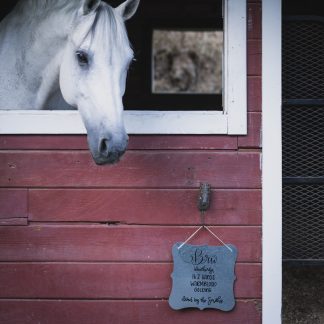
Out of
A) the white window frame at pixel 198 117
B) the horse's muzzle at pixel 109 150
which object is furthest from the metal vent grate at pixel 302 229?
the horse's muzzle at pixel 109 150

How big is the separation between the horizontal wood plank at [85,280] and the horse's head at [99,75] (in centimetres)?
62

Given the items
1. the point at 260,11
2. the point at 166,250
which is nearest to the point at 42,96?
the point at 166,250

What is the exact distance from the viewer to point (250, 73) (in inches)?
86.4

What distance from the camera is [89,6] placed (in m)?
1.92

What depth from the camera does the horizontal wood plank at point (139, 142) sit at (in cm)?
218

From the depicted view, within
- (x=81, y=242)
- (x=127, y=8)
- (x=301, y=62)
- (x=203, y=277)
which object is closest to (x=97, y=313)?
(x=81, y=242)

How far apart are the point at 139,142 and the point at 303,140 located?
76 cm

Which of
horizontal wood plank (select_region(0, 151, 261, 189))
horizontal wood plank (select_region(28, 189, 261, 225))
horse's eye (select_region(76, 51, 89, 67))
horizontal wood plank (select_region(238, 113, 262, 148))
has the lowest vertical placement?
horizontal wood plank (select_region(28, 189, 261, 225))

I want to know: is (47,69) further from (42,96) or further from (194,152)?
(194,152)

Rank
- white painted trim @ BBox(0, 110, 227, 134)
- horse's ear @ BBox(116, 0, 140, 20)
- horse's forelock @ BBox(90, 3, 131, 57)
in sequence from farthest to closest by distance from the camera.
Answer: white painted trim @ BBox(0, 110, 227, 134)
horse's ear @ BBox(116, 0, 140, 20)
horse's forelock @ BBox(90, 3, 131, 57)

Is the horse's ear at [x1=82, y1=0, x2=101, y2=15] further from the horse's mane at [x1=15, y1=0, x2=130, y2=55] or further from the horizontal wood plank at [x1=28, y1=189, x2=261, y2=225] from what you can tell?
the horizontal wood plank at [x1=28, y1=189, x2=261, y2=225]

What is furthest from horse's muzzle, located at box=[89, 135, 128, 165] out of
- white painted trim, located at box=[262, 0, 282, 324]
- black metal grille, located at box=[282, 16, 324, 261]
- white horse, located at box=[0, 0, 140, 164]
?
black metal grille, located at box=[282, 16, 324, 261]

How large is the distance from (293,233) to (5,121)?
1.38 metres

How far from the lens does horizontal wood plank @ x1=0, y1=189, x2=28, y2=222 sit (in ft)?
7.20
